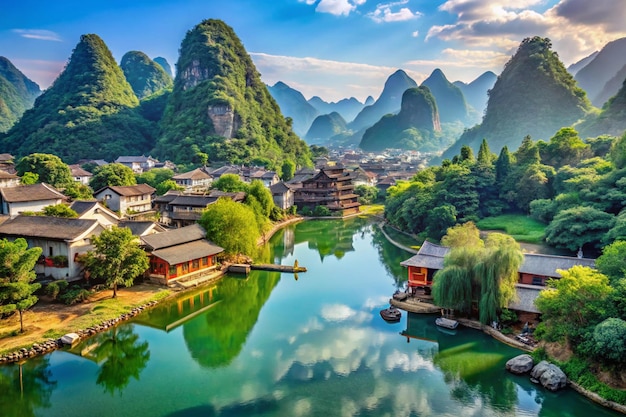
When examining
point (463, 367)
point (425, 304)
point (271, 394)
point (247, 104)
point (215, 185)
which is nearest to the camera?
point (271, 394)

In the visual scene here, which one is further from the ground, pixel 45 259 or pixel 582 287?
pixel 582 287

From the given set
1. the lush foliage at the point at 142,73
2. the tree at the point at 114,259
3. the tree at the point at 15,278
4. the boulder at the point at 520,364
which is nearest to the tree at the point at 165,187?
the tree at the point at 114,259

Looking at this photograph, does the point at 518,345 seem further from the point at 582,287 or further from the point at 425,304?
the point at 425,304

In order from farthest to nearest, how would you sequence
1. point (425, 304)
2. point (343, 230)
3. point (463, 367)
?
point (343, 230) → point (425, 304) → point (463, 367)

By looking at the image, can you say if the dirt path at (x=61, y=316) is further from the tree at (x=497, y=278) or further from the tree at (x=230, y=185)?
the tree at (x=230, y=185)

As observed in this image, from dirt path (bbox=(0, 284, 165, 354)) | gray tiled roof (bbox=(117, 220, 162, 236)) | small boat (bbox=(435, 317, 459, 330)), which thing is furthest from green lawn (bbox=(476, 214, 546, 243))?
gray tiled roof (bbox=(117, 220, 162, 236))

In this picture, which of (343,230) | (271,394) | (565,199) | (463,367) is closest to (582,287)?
(463,367)

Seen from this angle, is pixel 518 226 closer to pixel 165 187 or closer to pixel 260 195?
pixel 260 195

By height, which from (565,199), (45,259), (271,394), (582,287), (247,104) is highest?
(247,104)
